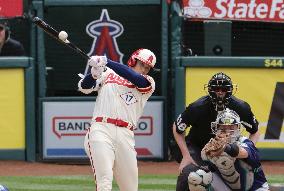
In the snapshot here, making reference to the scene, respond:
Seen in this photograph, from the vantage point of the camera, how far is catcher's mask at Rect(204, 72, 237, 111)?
765cm

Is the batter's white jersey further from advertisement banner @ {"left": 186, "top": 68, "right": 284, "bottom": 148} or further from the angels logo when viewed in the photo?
the angels logo

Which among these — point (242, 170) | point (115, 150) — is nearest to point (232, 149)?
point (242, 170)

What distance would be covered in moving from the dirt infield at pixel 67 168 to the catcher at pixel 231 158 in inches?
164

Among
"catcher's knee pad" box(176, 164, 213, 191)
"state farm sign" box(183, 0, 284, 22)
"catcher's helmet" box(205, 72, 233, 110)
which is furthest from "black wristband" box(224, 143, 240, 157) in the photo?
"state farm sign" box(183, 0, 284, 22)

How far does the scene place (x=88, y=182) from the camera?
33.9 feet

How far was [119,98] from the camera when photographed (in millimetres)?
7672

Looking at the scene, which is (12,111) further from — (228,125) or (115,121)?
(228,125)

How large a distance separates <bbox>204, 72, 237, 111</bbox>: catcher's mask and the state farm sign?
4367 mm

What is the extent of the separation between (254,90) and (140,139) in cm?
179

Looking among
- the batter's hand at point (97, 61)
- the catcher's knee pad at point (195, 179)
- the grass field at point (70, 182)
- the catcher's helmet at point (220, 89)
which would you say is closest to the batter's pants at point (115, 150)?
the catcher's knee pad at point (195, 179)

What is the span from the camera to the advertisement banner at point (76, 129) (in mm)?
12141

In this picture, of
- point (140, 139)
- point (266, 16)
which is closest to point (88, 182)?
point (140, 139)

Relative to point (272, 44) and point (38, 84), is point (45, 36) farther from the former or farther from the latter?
point (272, 44)

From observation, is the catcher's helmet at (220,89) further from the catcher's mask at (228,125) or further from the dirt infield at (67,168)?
the dirt infield at (67,168)
